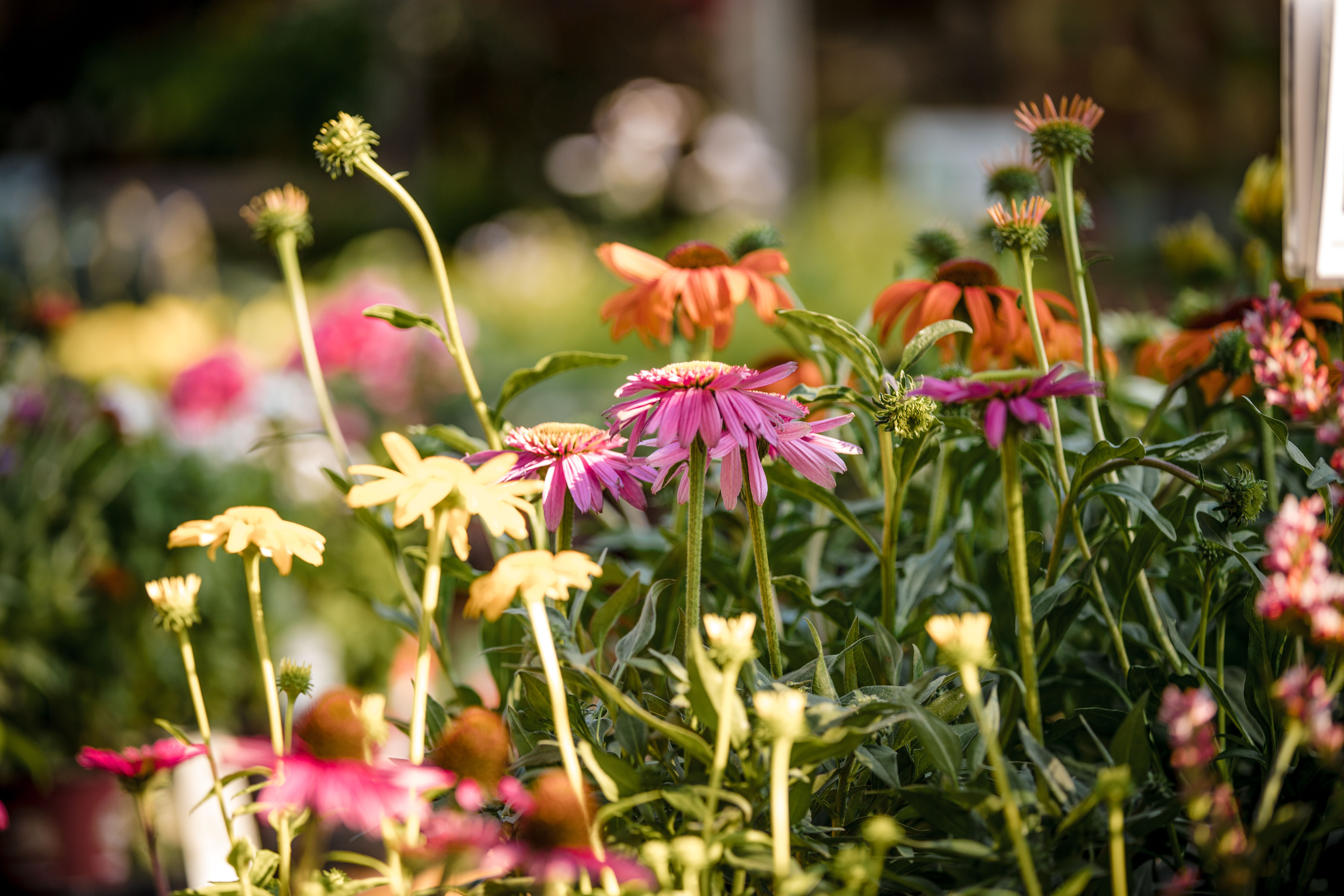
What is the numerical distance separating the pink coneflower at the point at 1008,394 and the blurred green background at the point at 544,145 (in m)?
1.75

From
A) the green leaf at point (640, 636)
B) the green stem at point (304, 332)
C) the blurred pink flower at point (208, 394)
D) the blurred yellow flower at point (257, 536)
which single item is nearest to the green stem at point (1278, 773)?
the green leaf at point (640, 636)

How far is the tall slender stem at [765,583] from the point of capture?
1.35 ft

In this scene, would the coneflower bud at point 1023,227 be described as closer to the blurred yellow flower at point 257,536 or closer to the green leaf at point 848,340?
the green leaf at point 848,340

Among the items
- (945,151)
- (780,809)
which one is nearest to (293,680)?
(780,809)

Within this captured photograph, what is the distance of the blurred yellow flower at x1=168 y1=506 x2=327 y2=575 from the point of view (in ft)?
1.29

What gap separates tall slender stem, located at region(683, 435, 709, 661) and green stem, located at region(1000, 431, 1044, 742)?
0.11m

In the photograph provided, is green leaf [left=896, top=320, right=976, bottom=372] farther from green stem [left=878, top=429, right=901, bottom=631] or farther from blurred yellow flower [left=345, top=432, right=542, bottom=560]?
blurred yellow flower [left=345, top=432, right=542, bottom=560]

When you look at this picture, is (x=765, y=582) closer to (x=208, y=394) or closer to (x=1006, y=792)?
(x=1006, y=792)

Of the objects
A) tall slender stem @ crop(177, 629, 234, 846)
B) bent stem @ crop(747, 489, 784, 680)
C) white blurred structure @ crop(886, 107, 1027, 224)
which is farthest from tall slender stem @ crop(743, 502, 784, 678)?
white blurred structure @ crop(886, 107, 1027, 224)

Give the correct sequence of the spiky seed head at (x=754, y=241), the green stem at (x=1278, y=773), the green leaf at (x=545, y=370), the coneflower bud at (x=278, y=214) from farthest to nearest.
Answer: the spiky seed head at (x=754, y=241) < the coneflower bud at (x=278, y=214) < the green leaf at (x=545, y=370) < the green stem at (x=1278, y=773)

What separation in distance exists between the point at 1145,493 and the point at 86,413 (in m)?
1.33

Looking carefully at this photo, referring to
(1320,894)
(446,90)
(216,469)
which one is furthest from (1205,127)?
(1320,894)

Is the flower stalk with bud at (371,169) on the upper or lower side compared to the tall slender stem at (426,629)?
upper

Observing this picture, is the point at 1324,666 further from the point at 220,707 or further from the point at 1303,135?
the point at 220,707
